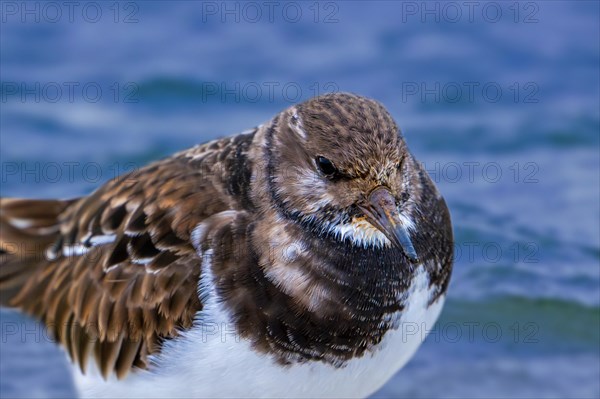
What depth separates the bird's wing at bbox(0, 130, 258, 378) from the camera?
4.92 meters

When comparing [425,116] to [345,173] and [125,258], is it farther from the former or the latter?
[345,173]

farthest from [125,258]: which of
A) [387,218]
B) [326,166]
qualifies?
[387,218]

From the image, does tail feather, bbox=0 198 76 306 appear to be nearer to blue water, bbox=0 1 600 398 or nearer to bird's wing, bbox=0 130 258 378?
bird's wing, bbox=0 130 258 378

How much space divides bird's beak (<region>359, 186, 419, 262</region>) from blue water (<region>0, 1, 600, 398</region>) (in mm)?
2028

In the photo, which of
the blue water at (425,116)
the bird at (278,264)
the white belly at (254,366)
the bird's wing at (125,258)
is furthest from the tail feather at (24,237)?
the white belly at (254,366)

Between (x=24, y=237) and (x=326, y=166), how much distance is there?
1916 mm

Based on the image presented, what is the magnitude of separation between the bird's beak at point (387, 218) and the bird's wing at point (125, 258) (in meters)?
0.68

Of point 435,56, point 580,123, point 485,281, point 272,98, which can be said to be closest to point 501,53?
point 435,56

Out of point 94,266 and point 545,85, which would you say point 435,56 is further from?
point 94,266

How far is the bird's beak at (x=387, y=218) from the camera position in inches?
172

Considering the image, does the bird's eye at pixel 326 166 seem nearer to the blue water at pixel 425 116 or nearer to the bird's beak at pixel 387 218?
the bird's beak at pixel 387 218

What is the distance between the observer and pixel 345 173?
14.8ft

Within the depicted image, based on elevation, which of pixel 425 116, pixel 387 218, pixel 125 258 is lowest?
pixel 425 116

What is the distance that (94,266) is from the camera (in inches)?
206
